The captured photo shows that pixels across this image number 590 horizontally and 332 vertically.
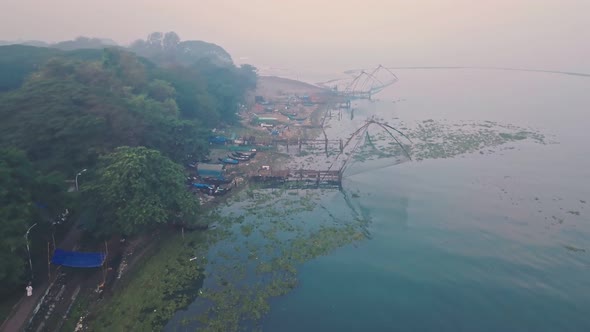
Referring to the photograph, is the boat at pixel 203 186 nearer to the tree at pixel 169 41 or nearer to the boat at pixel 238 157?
the boat at pixel 238 157

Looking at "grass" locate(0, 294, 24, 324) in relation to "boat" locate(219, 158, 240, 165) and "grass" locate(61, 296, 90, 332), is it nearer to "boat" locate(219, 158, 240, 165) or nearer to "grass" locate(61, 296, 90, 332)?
"grass" locate(61, 296, 90, 332)

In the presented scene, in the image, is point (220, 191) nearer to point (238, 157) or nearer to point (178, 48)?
point (238, 157)

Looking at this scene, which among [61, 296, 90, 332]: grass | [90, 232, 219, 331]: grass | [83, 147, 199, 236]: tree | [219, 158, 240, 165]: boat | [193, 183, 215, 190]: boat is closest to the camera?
[61, 296, 90, 332]: grass

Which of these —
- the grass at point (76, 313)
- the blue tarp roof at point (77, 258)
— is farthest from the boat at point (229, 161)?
the grass at point (76, 313)

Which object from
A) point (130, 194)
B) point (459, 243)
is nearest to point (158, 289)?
point (130, 194)

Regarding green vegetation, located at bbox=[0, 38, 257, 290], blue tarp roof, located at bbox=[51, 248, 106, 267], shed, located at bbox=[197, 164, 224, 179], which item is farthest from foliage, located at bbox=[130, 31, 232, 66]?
blue tarp roof, located at bbox=[51, 248, 106, 267]

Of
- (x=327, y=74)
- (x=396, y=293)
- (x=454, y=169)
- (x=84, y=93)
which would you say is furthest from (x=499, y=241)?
(x=327, y=74)
